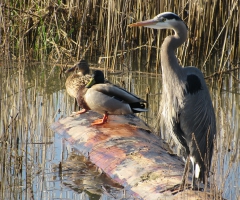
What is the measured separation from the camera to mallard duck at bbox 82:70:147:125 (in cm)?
546

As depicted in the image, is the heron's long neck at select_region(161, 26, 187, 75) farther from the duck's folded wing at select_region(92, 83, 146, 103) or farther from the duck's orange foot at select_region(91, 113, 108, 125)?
the duck's folded wing at select_region(92, 83, 146, 103)

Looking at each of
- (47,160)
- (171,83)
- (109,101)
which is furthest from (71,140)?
(171,83)

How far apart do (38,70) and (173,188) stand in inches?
190

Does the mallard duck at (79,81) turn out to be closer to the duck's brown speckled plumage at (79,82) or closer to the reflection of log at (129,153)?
the duck's brown speckled plumage at (79,82)

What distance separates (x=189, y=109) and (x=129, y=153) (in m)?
0.63

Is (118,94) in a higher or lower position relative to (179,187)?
higher

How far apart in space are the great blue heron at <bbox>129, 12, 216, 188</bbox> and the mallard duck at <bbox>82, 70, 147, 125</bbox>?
117cm

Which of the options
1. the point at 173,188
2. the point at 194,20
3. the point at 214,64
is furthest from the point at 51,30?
the point at 173,188

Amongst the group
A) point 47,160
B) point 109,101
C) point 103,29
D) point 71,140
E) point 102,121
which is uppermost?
point 103,29

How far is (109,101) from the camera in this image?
5.43m

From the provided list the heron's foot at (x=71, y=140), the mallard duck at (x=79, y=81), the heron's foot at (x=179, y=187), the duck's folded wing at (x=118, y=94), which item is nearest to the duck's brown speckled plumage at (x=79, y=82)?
the mallard duck at (x=79, y=81)

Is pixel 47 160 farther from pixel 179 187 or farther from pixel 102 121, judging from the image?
pixel 179 187

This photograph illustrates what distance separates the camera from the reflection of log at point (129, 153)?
4039 mm

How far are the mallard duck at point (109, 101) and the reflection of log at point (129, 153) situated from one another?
88 mm
